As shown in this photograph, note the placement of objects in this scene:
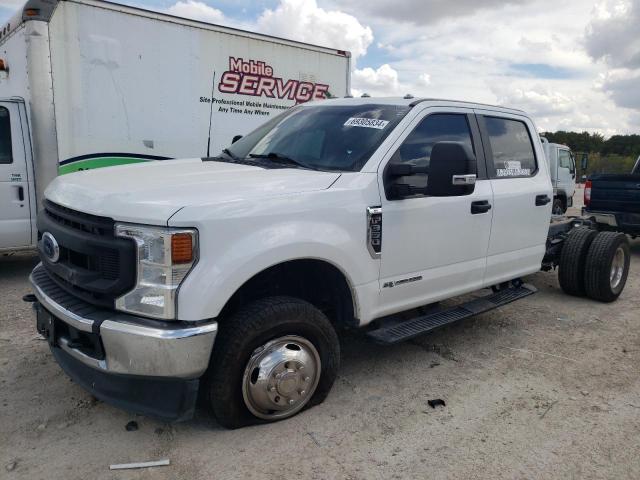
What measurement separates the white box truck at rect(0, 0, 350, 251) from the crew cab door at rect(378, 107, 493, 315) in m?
3.76

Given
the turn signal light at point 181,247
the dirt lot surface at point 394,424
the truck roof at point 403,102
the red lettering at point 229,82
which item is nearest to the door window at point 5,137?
the dirt lot surface at point 394,424

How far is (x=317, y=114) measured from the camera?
410 cm

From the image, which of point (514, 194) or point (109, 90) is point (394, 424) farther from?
point (109, 90)

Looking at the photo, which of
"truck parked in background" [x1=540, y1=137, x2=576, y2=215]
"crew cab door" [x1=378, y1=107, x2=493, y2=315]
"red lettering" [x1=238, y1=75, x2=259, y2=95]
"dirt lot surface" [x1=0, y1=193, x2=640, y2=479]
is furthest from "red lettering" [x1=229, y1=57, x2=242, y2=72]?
"truck parked in background" [x1=540, y1=137, x2=576, y2=215]

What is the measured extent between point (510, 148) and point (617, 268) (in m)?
2.60

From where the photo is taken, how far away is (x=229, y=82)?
7672mm

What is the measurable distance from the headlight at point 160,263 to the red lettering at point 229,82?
546 centimetres

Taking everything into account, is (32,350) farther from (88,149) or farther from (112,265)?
(88,149)

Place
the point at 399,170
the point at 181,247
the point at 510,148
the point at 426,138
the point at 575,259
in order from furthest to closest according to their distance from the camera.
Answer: the point at 575,259, the point at 510,148, the point at 426,138, the point at 399,170, the point at 181,247

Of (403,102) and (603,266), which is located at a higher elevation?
(403,102)

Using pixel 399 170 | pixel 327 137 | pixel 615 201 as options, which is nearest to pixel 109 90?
pixel 327 137

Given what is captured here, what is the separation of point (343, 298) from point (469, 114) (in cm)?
191

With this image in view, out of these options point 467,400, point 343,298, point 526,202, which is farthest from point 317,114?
point 467,400

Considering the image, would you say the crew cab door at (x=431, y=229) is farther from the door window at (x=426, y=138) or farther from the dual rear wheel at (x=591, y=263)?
the dual rear wheel at (x=591, y=263)
